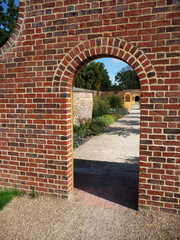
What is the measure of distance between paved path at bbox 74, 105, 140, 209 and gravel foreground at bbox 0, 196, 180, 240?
0.30 metres

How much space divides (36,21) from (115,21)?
4.45 feet

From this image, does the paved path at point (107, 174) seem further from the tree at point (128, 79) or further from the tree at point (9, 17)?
the tree at point (128, 79)

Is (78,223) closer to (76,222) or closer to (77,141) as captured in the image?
(76,222)

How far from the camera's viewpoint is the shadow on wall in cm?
342

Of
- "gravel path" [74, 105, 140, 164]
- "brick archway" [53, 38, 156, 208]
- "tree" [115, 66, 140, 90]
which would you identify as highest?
"tree" [115, 66, 140, 90]

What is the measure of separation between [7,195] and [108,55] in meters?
3.10

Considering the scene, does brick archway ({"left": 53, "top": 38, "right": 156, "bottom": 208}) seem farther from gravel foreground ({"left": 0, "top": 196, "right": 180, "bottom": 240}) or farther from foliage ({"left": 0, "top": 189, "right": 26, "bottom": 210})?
foliage ({"left": 0, "top": 189, "right": 26, "bottom": 210})

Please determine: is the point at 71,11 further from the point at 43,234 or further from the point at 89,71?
the point at 89,71

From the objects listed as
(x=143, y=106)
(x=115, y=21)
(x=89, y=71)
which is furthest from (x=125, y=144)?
(x=89, y=71)

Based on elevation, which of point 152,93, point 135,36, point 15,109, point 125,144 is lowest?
point 125,144

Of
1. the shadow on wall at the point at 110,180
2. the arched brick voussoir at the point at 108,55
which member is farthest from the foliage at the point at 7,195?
the arched brick voussoir at the point at 108,55

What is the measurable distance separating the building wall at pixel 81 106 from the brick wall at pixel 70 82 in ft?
22.5

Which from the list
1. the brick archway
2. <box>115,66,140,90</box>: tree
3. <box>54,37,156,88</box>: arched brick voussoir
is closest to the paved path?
the brick archway

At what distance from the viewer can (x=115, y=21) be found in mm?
2736
